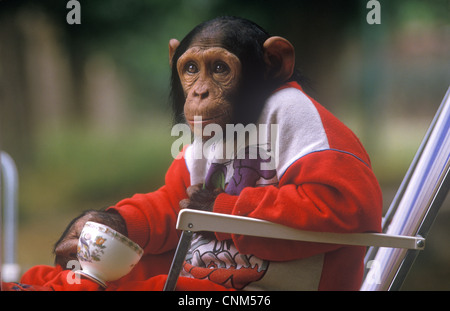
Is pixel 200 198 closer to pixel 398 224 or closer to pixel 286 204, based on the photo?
pixel 286 204

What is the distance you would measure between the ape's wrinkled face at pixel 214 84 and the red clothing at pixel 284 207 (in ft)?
0.33

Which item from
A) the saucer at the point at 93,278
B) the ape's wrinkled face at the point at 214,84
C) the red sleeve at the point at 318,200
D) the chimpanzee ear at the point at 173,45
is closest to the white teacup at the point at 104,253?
the saucer at the point at 93,278

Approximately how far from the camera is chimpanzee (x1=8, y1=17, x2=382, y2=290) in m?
1.34

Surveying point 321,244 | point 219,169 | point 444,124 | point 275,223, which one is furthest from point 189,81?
point 444,124

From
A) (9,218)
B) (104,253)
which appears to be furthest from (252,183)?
(9,218)

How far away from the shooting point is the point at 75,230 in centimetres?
146

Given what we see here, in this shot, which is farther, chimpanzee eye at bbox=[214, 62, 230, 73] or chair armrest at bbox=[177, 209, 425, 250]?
chimpanzee eye at bbox=[214, 62, 230, 73]

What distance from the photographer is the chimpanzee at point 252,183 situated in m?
1.34

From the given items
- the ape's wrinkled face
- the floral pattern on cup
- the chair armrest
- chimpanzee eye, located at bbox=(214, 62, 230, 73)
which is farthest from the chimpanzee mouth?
the floral pattern on cup

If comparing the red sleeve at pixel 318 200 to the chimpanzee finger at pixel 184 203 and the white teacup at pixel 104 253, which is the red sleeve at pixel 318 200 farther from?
the white teacup at pixel 104 253

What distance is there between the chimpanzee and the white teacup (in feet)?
0.14

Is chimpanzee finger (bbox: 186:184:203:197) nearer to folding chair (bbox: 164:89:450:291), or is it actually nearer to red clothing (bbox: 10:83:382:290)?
red clothing (bbox: 10:83:382:290)

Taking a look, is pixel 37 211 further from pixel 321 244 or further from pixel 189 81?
pixel 321 244

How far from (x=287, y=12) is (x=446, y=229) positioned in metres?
0.75
